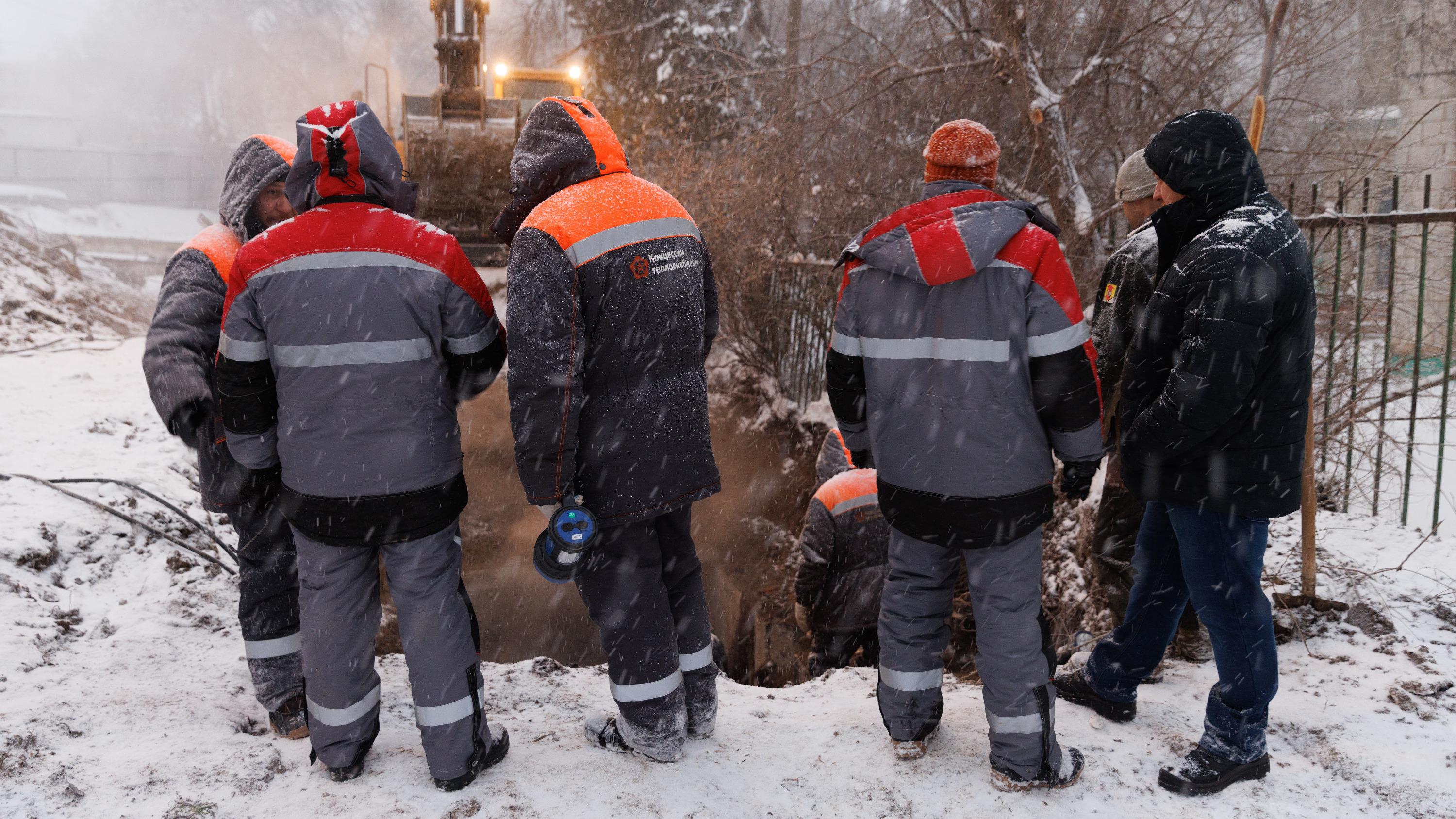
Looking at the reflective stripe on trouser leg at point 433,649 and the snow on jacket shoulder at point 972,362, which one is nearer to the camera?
the snow on jacket shoulder at point 972,362

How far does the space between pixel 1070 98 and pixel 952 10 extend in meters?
1.13

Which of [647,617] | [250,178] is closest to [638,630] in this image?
[647,617]

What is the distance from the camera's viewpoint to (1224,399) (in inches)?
90.7

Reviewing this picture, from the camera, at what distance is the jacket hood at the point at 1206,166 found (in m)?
2.41

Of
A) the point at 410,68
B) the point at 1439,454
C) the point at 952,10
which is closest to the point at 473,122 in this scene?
the point at 952,10

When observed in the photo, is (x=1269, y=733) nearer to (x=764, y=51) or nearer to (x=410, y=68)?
(x=764, y=51)

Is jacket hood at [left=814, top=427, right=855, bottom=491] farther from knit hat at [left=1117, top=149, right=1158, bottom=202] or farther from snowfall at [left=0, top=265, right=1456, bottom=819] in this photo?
knit hat at [left=1117, top=149, right=1158, bottom=202]

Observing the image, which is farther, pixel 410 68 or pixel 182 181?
pixel 410 68

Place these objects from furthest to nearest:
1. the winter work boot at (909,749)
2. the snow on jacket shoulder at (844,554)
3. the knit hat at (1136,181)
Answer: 1. the snow on jacket shoulder at (844,554)
2. the knit hat at (1136,181)
3. the winter work boot at (909,749)

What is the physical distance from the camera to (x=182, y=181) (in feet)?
106

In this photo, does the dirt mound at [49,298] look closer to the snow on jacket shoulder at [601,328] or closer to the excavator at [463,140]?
the excavator at [463,140]

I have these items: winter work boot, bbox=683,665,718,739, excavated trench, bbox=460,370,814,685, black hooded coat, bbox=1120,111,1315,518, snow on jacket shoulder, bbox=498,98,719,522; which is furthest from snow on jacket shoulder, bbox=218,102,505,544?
excavated trench, bbox=460,370,814,685

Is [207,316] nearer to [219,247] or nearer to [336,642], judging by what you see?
[219,247]

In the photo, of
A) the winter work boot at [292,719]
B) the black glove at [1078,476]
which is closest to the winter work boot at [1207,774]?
the black glove at [1078,476]
